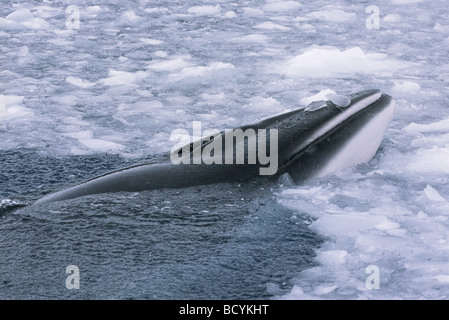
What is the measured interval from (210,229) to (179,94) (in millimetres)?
4469

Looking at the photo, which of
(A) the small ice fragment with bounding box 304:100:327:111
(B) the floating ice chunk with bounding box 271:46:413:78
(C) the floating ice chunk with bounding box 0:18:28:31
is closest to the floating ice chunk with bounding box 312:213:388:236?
(A) the small ice fragment with bounding box 304:100:327:111

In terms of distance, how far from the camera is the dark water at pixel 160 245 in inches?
171

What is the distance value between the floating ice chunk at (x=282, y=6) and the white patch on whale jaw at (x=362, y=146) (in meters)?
7.24

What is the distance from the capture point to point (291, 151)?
230 inches

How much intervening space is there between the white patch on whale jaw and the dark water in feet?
2.84

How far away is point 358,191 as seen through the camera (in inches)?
241

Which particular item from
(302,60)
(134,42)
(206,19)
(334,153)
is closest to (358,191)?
(334,153)

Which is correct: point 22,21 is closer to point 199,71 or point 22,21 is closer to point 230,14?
Answer: point 230,14

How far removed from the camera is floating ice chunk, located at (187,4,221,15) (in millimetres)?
13645

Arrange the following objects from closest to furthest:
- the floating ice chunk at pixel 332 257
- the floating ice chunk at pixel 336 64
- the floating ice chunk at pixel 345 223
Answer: the floating ice chunk at pixel 332 257
the floating ice chunk at pixel 345 223
the floating ice chunk at pixel 336 64

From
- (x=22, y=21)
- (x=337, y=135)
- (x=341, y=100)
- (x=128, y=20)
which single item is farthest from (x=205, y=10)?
(x=337, y=135)

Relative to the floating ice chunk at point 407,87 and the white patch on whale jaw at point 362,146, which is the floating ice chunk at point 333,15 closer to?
the floating ice chunk at point 407,87

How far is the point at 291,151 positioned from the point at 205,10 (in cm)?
849

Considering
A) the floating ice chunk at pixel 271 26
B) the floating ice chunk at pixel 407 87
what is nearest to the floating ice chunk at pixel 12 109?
the floating ice chunk at pixel 407 87
